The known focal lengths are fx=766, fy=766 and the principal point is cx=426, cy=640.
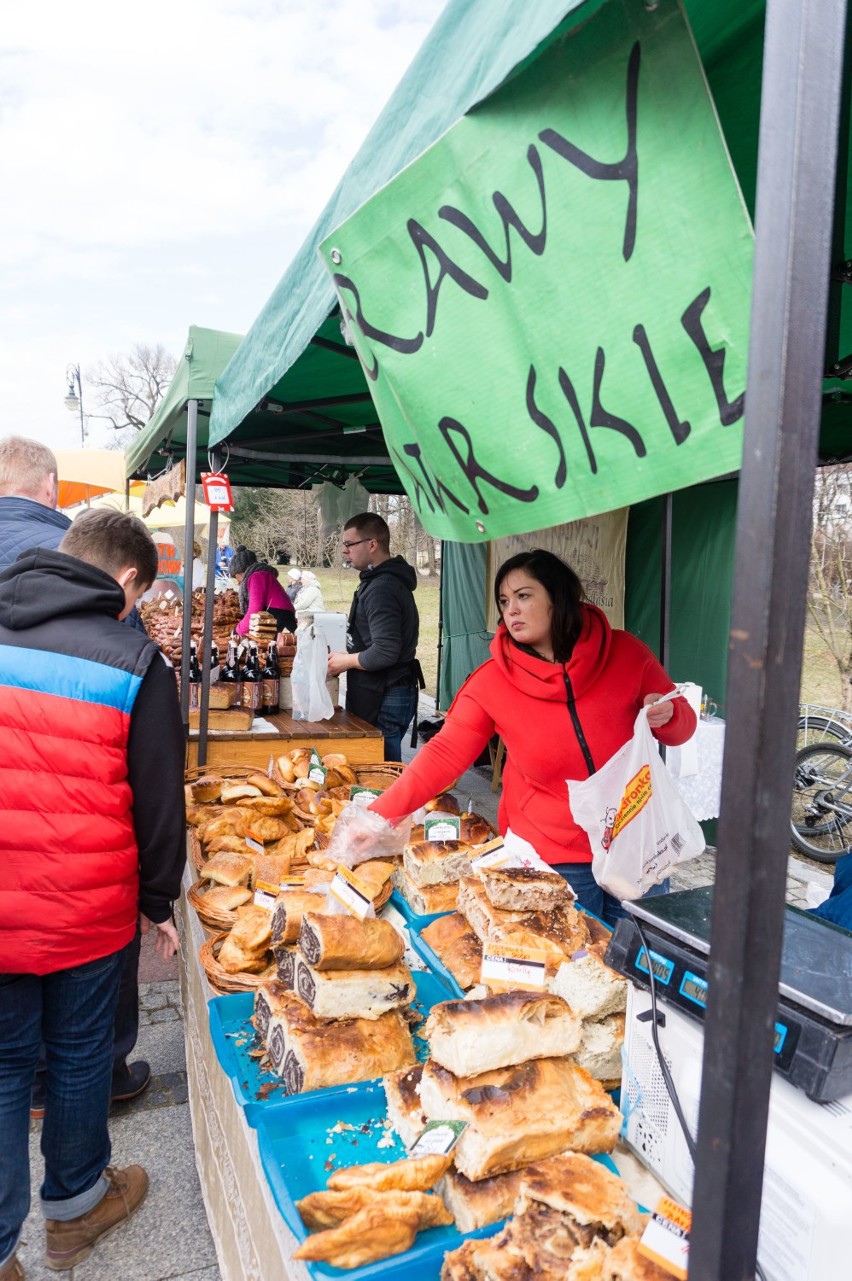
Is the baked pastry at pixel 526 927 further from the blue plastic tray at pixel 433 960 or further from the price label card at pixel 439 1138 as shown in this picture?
the price label card at pixel 439 1138

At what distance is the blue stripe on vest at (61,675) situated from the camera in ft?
6.36

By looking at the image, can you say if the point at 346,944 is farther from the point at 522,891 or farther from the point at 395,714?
the point at 395,714

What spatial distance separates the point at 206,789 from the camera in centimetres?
367

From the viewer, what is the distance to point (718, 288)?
1018 mm

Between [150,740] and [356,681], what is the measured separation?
311cm

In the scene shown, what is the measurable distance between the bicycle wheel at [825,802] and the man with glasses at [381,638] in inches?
128

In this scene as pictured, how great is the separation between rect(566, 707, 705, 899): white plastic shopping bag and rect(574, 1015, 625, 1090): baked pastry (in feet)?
2.72

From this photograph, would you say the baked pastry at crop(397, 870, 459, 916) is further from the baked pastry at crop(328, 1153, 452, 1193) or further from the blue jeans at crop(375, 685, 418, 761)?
the blue jeans at crop(375, 685, 418, 761)

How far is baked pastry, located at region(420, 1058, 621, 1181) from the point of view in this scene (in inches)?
49.1

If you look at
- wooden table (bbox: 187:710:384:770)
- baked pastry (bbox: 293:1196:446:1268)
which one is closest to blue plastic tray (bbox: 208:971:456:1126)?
baked pastry (bbox: 293:1196:446:1268)

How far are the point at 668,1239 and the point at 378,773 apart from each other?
132 inches

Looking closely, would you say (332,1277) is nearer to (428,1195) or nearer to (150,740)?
(428,1195)

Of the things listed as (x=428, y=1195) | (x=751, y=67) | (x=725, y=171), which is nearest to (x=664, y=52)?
(x=725, y=171)

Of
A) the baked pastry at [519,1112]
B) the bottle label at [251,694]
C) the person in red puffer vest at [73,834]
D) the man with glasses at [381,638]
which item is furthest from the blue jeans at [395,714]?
the baked pastry at [519,1112]
